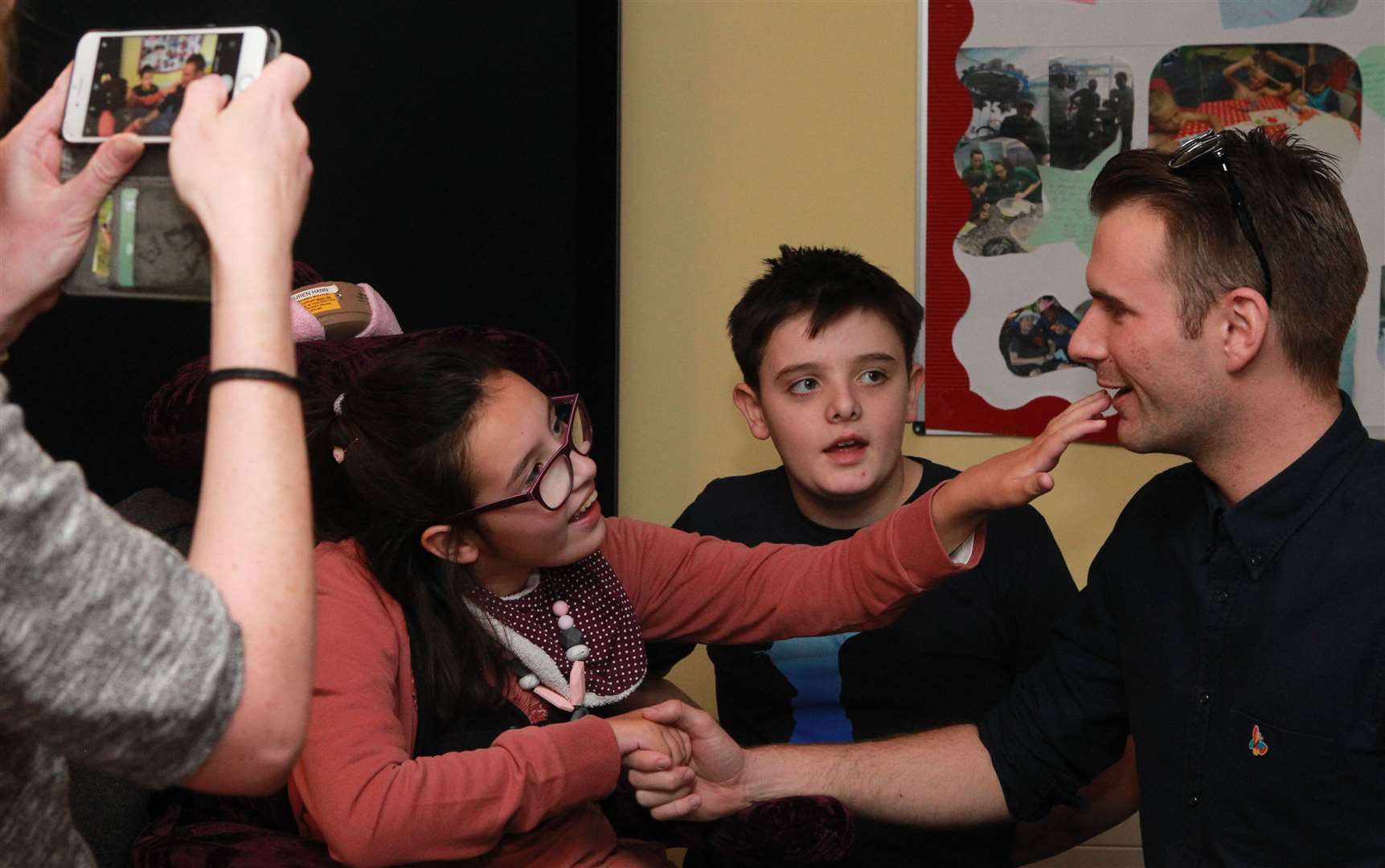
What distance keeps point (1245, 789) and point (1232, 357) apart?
1.59 feet

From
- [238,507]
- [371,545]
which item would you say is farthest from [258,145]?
[371,545]

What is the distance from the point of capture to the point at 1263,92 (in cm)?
259

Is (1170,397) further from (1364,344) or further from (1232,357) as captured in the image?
(1364,344)

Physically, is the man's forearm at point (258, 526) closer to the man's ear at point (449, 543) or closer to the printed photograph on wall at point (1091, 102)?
the man's ear at point (449, 543)

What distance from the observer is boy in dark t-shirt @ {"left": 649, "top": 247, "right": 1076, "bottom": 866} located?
1.98 m

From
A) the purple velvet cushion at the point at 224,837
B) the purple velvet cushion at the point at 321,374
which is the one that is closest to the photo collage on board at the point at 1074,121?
the purple velvet cushion at the point at 321,374

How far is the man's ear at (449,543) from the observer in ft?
5.30

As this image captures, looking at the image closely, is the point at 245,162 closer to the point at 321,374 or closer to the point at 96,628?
the point at 96,628

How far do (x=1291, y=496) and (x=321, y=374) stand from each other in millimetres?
1166

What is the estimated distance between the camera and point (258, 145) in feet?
2.92

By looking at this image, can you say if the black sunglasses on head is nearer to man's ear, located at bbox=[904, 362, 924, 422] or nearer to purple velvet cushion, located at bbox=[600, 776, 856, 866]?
man's ear, located at bbox=[904, 362, 924, 422]

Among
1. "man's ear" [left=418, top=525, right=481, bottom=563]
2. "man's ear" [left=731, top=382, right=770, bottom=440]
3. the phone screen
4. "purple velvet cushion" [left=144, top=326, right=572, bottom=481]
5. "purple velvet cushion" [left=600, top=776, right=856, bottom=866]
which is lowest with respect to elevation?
"purple velvet cushion" [left=600, top=776, right=856, bottom=866]

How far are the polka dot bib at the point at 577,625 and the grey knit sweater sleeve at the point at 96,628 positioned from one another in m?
0.86

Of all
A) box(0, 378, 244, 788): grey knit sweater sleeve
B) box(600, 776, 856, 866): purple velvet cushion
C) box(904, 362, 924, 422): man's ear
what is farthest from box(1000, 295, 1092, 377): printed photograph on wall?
box(0, 378, 244, 788): grey knit sweater sleeve
